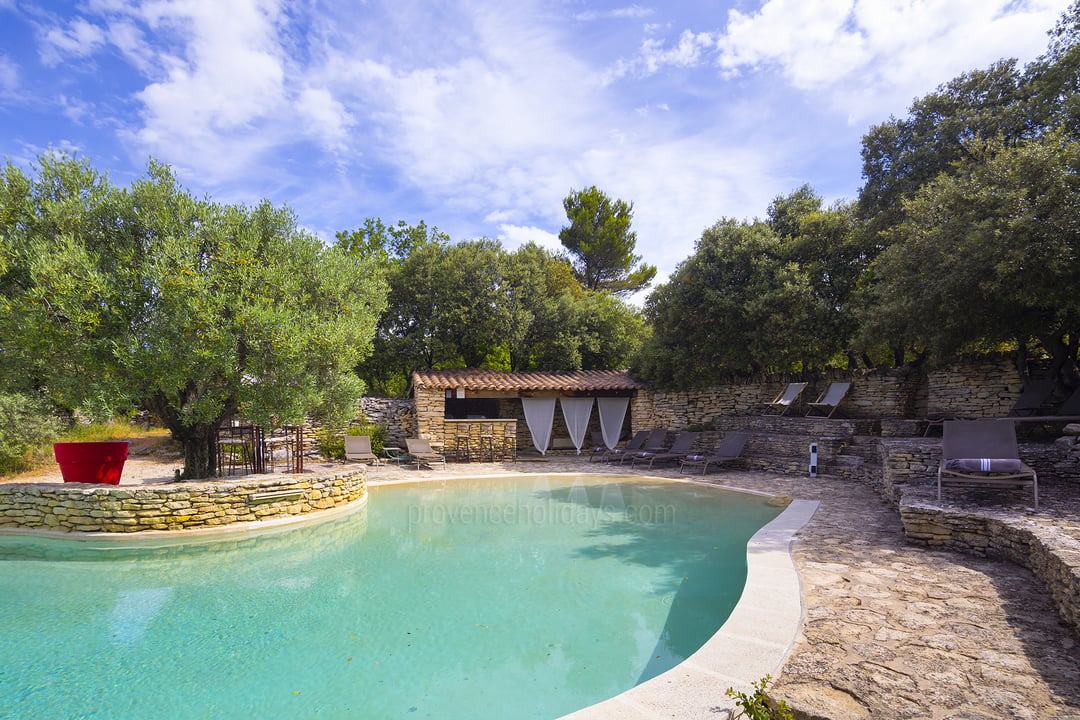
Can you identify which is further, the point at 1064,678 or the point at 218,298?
the point at 218,298

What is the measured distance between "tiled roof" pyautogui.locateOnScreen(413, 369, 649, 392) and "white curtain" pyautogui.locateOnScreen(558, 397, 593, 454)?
0.50m

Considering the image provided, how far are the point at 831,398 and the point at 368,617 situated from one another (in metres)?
12.9

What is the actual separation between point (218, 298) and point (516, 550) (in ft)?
18.3

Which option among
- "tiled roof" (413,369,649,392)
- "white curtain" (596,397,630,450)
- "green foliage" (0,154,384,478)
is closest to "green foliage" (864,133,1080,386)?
"tiled roof" (413,369,649,392)

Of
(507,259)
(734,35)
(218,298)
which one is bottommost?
(218,298)

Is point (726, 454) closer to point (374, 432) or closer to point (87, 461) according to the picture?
point (374, 432)

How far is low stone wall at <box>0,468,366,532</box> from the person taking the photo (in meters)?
7.20

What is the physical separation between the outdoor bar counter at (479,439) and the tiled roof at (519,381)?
1.14 m

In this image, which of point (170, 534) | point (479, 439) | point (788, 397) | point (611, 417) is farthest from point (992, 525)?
point (611, 417)

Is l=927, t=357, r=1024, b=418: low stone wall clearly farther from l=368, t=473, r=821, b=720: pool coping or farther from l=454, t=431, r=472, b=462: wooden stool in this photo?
l=454, t=431, r=472, b=462: wooden stool

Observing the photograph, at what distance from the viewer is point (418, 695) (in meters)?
3.44

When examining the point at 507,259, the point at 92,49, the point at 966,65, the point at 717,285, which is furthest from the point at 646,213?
the point at 92,49

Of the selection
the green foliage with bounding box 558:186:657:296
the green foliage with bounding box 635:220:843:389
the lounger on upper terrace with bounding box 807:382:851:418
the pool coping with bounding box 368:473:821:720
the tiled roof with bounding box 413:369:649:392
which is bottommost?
the pool coping with bounding box 368:473:821:720

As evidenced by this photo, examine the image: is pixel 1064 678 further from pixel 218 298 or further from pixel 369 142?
pixel 369 142
